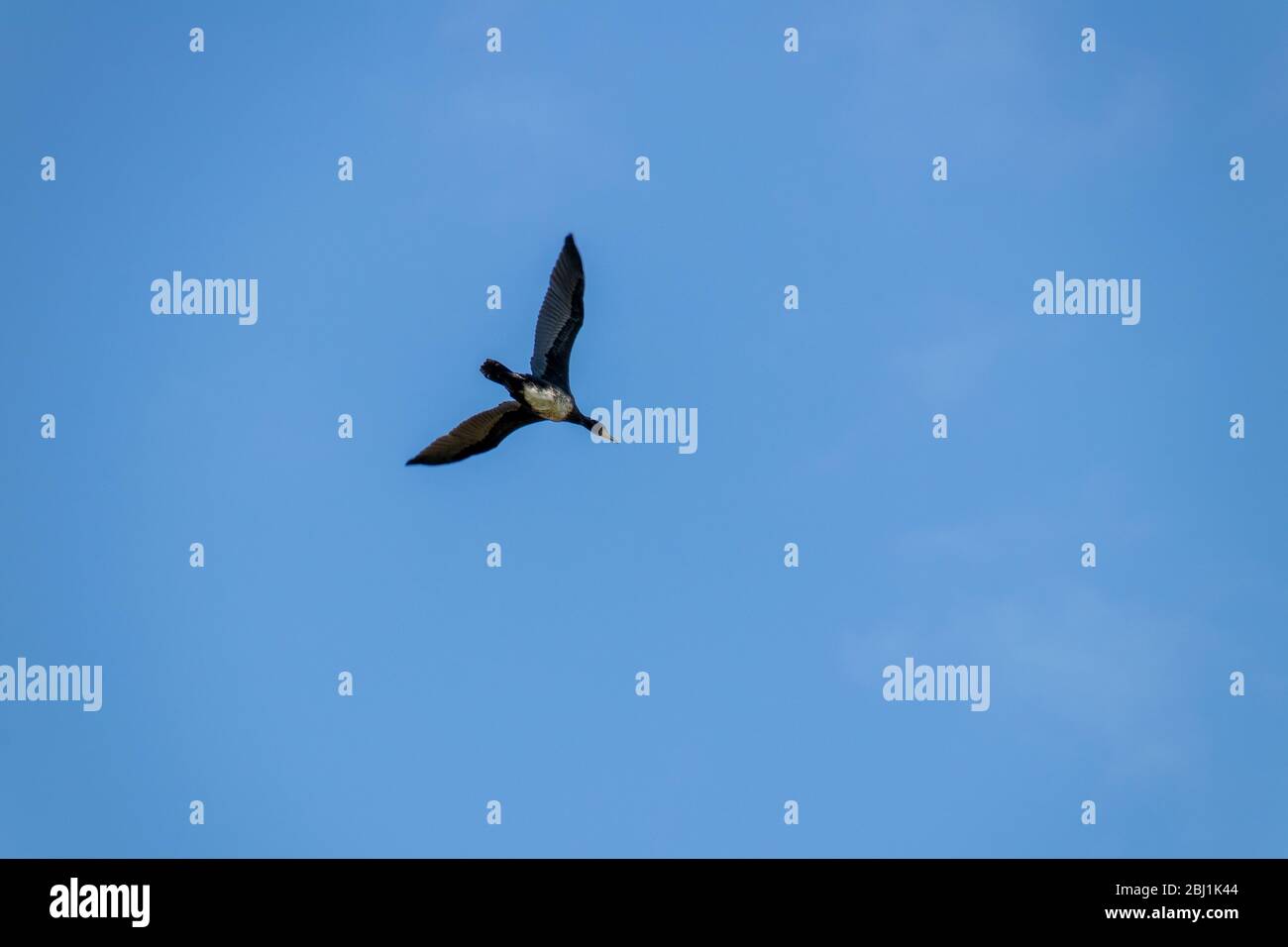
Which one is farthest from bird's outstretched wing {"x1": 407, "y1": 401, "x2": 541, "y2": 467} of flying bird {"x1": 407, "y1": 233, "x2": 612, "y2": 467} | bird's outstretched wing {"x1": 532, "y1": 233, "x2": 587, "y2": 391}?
bird's outstretched wing {"x1": 532, "y1": 233, "x2": 587, "y2": 391}

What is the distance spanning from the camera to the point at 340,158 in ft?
154

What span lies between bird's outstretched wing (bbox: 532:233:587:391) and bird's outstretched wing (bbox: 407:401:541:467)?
1.06 m

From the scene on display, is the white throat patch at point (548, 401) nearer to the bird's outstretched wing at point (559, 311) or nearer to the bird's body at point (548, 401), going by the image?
the bird's body at point (548, 401)

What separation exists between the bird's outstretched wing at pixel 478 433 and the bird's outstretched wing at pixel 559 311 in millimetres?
1061

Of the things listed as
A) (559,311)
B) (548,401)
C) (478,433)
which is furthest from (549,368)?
(478,433)

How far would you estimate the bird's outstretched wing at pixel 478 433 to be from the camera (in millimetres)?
36625

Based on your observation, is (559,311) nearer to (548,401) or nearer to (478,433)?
(548,401)

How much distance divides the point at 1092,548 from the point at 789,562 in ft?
30.7

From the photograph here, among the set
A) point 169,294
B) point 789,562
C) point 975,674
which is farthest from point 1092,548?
point 169,294

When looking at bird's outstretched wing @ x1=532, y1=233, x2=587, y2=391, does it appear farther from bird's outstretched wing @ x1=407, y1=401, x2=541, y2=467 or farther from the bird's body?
bird's outstretched wing @ x1=407, y1=401, x2=541, y2=467

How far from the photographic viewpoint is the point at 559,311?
37.1m

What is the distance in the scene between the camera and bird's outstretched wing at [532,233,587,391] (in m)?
37.0
